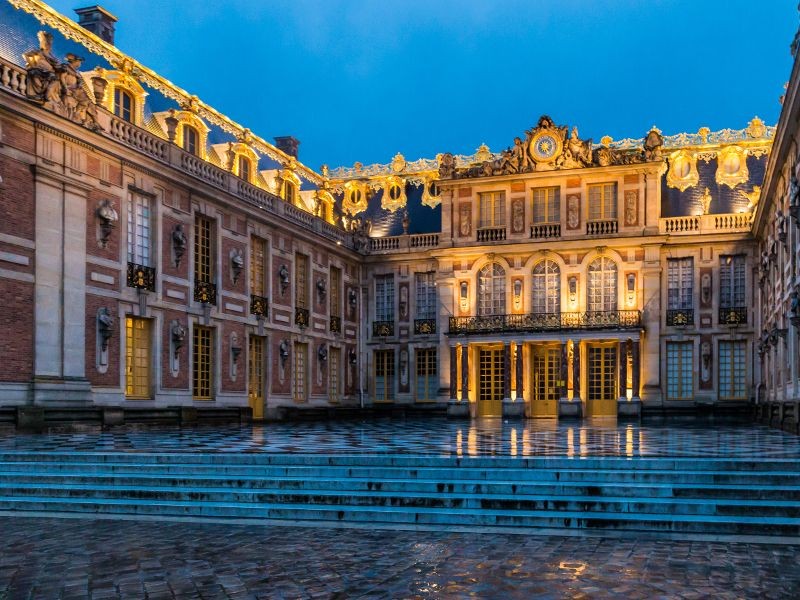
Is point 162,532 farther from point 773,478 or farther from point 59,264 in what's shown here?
point 59,264

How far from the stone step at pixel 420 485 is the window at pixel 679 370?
92.4 ft

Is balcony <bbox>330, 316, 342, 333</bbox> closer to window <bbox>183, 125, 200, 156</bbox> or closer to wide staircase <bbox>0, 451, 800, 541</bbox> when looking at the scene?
window <bbox>183, 125, 200, 156</bbox>

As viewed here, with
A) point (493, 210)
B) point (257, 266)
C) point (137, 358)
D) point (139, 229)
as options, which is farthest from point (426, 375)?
point (139, 229)

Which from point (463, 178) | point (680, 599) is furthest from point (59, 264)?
point (463, 178)

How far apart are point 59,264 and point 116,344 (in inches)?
118

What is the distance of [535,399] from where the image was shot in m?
38.8

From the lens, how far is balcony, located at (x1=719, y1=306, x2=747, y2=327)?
36719 millimetres

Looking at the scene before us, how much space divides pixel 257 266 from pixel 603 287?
15.2 metres

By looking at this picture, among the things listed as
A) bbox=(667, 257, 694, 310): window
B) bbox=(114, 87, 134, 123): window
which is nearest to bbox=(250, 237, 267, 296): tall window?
bbox=(114, 87, 134, 123): window

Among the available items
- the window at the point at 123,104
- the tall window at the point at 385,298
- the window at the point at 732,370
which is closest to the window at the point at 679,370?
the window at the point at 732,370

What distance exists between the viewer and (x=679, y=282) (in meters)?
37.9

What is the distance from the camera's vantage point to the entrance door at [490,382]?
3938 cm

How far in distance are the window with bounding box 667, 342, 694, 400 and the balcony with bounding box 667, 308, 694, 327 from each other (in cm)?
85

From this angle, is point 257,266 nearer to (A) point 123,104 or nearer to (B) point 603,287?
(A) point 123,104
